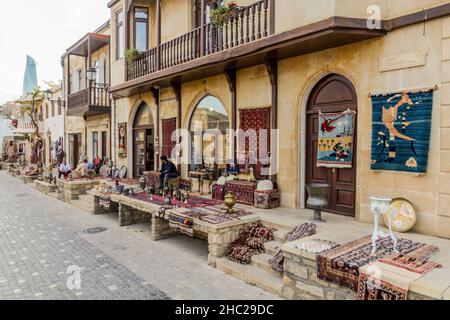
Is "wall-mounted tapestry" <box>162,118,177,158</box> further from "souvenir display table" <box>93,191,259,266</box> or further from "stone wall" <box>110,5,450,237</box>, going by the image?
"stone wall" <box>110,5,450,237</box>

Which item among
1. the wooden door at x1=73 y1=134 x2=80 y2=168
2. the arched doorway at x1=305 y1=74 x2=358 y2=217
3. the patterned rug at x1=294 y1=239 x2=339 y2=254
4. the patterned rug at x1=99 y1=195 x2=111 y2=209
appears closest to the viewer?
the patterned rug at x1=294 y1=239 x2=339 y2=254

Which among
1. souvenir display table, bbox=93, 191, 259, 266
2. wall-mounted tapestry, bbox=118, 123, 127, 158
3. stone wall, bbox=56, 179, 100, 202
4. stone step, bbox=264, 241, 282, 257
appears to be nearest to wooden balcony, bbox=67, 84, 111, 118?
wall-mounted tapestry, bbox=118, 123, 127, 158

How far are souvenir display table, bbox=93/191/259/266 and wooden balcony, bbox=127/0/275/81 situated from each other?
395 centimetres

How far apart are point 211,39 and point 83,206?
7.26 m

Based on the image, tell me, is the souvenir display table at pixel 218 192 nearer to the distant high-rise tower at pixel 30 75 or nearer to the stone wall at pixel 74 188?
the stone wall at pixel 74 188

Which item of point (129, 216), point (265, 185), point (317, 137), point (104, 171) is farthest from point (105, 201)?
point (317, 137)

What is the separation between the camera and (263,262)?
17.8 feet

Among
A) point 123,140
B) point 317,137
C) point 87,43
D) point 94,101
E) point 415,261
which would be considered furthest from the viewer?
point 87,43

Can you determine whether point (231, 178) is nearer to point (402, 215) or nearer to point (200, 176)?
point (200, 176)

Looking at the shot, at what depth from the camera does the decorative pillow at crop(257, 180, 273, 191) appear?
7.74m

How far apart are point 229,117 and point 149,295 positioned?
5554mm
